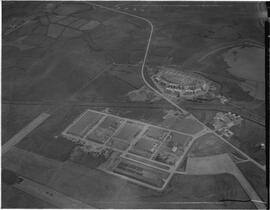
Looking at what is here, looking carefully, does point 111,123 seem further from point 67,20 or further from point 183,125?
point 67,20

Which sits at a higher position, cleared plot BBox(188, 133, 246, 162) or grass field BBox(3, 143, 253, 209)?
cleared plot BBox(188, 133, 246, 162)

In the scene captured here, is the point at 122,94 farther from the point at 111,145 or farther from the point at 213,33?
the point at 213,33

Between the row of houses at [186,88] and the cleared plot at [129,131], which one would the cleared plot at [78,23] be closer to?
the row of houses at [186,88]

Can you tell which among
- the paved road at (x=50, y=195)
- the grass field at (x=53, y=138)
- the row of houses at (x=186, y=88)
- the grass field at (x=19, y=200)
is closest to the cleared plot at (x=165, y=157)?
the paved road at (x=50, y=195)

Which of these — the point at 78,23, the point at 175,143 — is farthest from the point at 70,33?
the point at 175,143

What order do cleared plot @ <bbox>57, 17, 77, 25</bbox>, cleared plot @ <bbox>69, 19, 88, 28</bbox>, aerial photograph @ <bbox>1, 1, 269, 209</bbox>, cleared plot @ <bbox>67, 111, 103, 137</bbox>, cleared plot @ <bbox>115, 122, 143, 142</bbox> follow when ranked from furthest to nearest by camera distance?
cleared plot @ <bbox>57, 17, 77, 25</bbox>, cleared plot @ <bbox>69, 19, 88, 28</bbox>, cleared plot @ <bbox>67, 111, 103, 137</bbox>, cleared plot @ <bbox>115, 122, 143, 142</bbox>, aerial photograph @ <bbox>1, 1, 269, 209</bbox>

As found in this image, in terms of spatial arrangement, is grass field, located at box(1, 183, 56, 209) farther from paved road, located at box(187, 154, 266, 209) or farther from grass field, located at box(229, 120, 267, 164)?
grass field, located at box(229, 120, 267, 164)

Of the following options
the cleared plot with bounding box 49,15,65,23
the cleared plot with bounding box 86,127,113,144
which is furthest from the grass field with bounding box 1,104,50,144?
the cleared plot with bounding box 49,15,65,23

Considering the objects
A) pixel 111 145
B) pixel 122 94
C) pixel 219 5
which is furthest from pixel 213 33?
pixel 111 145
